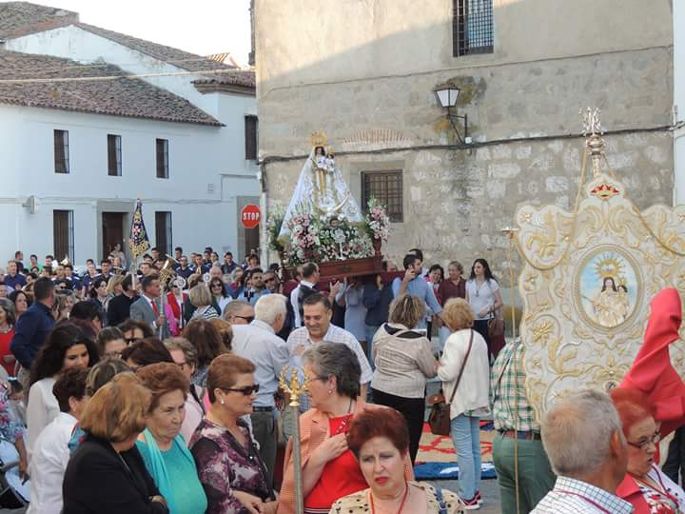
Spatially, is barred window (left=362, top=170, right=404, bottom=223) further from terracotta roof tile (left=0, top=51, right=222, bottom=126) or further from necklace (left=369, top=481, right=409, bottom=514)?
necklace (left=369, top=481, right=409, bottom=514)

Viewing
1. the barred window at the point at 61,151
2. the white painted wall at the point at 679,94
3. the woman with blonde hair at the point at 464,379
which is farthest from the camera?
the barred window at the point at 61,151

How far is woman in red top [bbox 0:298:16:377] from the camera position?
10812 mm

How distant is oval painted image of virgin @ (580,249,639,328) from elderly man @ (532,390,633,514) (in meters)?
2.78

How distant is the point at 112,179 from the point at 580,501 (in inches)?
1347

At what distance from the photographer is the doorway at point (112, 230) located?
3659cm

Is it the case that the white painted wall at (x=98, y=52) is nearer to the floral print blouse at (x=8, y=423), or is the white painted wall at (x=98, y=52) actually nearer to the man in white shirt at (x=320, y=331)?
the floral print blouse at (x=8, y=423)

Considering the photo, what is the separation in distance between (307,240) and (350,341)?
17.8ft

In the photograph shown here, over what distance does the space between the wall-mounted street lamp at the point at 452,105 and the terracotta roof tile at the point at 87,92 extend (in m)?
16.9

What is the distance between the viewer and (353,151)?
69.2ft

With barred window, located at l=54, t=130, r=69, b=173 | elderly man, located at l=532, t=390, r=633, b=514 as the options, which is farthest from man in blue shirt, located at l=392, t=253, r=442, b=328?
barred window, located at l=54, t=130, r=69, b=173

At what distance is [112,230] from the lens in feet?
121

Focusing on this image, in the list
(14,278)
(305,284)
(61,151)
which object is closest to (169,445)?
(305,284)

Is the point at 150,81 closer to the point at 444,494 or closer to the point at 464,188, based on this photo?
the point at 464,188

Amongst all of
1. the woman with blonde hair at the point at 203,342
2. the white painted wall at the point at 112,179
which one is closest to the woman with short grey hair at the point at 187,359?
the woman with blonde hair at the point at 203,342
